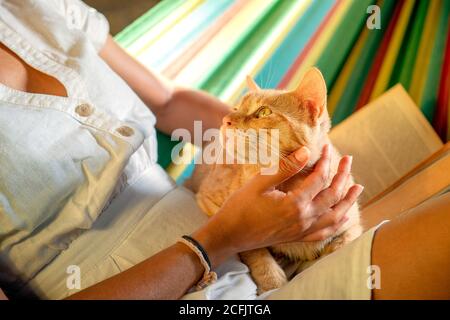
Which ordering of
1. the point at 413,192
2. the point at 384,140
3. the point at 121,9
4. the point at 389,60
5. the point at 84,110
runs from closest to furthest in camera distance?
1. the point at 84,110
2. the point at 413,192
3. the point at 384,140
4. the point at 389,60
5. the point at 121,9

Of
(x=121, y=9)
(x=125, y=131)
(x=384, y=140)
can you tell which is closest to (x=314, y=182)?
(x=125, y=131)

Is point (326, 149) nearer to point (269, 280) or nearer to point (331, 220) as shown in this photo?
point (331, 220)

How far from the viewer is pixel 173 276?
0.63 metres

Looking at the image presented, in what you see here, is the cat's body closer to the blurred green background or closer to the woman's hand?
the woman's hand

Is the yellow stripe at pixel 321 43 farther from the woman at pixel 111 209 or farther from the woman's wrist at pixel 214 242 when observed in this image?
the woman's wrist at pixel 214 242

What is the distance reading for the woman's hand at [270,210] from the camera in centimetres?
67

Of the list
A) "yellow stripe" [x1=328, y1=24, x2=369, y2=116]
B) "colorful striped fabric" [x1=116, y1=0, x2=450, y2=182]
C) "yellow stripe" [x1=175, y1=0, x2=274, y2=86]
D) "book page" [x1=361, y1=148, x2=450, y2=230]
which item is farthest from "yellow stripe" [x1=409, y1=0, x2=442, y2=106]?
"yellow stripe" [x1=175, y1=0, x2=274, y2=86]

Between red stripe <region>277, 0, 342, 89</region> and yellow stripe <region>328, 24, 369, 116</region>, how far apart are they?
0.28ft

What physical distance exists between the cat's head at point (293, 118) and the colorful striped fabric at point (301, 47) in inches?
15.8

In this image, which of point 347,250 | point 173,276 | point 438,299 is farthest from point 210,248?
point 438,299

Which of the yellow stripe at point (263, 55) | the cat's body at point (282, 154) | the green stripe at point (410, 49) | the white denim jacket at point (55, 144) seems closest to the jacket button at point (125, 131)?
the white denim jacket at point (55, 144)

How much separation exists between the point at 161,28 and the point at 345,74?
440mm

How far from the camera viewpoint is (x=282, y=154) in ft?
2.23
